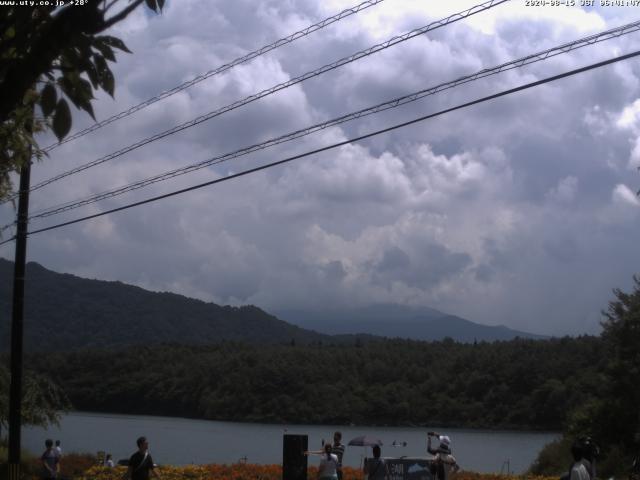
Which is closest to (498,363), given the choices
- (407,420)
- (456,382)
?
(456,382)

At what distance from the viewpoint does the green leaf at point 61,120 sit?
4.92 meters

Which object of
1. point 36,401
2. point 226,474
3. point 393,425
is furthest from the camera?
point 393,425

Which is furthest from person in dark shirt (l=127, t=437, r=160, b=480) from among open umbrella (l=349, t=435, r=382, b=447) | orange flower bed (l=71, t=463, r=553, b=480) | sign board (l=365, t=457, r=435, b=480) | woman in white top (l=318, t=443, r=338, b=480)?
open umbrella (l=349, t=435, r=382, b=447)

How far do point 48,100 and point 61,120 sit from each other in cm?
13

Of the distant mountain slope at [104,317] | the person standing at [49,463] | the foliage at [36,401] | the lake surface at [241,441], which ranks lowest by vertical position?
the lake surface at [241,441]

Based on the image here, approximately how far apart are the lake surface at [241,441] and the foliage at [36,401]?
7485mm

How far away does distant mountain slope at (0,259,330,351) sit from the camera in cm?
16125

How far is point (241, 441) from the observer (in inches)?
2159

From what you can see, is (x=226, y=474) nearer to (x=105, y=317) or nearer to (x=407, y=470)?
(x=407, y=470)

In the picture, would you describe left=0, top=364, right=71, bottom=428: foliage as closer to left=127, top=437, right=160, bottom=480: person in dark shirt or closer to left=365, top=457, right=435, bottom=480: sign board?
left=127, top=437, right=160, bottom=480: person in dark shirt

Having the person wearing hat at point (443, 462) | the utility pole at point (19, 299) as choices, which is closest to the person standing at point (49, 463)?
the utility pole at point (19, 299)

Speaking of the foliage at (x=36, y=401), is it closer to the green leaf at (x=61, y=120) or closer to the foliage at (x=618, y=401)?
the foliage at (x=618, y=401)

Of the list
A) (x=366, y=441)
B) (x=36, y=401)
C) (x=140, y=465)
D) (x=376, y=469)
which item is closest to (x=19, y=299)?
(x=36, y=401)

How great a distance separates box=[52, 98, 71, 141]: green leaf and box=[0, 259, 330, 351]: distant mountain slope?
14215 cm
